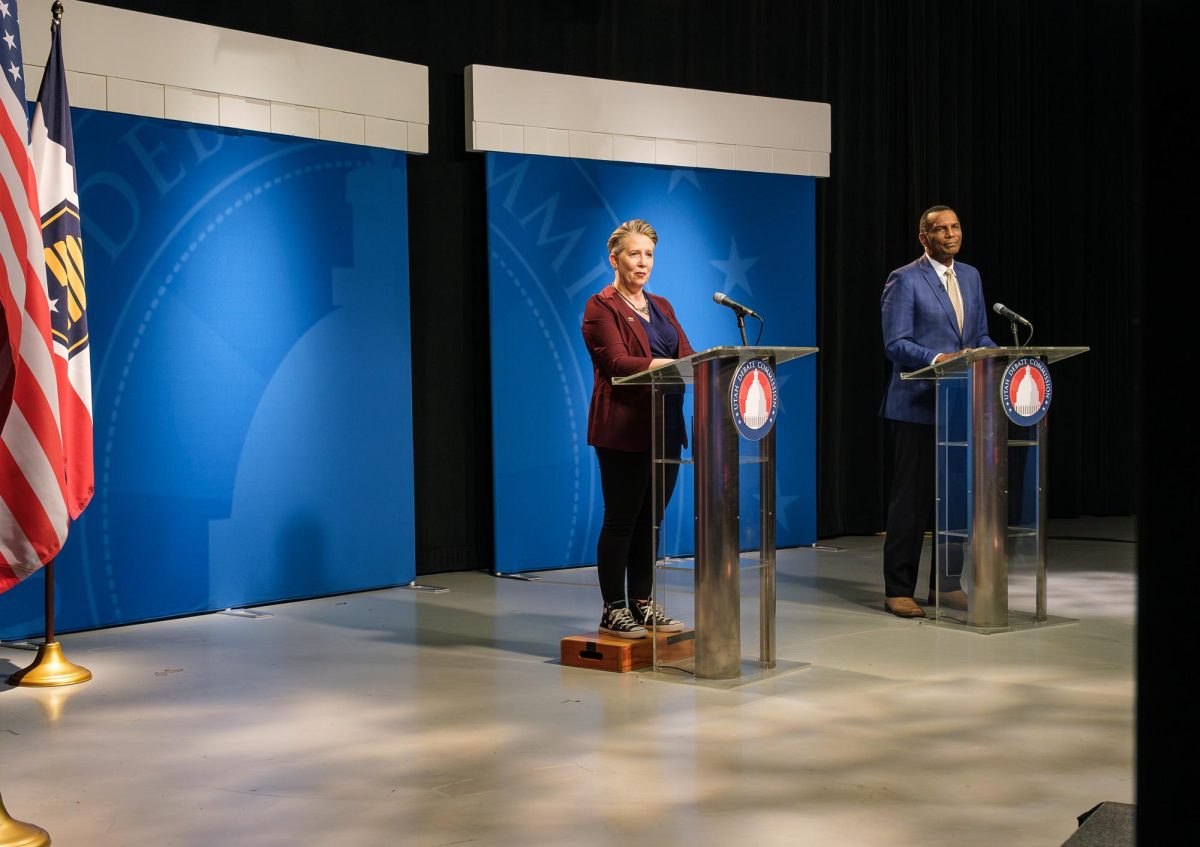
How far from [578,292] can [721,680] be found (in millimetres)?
3528

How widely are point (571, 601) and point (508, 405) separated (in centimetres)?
137

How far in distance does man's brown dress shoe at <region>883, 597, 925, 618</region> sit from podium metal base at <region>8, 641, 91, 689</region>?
10.9 feet

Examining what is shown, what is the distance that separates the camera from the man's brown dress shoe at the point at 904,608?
18.5 feet

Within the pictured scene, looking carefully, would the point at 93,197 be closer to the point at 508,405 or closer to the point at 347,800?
the point at 508,405

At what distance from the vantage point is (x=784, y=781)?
10.4ft

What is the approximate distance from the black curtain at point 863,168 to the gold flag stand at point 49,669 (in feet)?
8.88

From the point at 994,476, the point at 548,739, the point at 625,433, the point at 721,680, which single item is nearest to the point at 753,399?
the point at 625,433

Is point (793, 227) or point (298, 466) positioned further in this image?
point (793, 227)

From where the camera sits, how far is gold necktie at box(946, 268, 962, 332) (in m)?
5.67

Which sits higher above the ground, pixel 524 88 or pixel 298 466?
pixel 524 88

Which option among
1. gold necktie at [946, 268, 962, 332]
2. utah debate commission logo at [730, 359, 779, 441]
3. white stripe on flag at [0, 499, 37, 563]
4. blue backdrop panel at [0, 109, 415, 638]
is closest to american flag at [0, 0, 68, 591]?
white stripe on flag at [0, 499, 37, 563]

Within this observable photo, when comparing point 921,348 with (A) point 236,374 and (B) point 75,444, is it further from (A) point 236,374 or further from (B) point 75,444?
(B) point 75,444

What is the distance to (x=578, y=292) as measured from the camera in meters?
7.39

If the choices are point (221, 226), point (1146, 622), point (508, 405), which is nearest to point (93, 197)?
point (221, 226)
